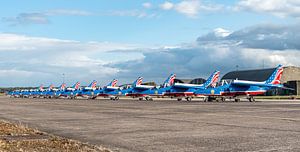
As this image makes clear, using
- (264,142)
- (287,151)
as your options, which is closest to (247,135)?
(264,142)

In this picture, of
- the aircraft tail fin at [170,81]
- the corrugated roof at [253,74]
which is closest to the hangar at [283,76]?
the corrugated roof at [253,74]

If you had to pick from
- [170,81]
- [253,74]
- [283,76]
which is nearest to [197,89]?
[170,81]

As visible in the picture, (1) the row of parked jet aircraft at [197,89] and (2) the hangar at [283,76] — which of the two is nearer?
(1) the row of parked jet aircraft at [197,89]

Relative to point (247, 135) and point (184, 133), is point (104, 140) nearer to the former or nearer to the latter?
point (184, 133)

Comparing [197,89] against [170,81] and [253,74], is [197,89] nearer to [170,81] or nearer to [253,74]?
[170,81]

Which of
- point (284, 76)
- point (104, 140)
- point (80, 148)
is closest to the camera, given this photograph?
point (80, 148)

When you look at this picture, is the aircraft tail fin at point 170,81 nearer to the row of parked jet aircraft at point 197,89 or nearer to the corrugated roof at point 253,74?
the row of parked jet aircraft at point 197,89

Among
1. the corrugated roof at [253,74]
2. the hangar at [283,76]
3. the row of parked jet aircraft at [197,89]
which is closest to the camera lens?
the row of parked jet aircraft at [197,89]

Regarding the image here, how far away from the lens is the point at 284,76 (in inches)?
4840

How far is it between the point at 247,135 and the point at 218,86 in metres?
47.2

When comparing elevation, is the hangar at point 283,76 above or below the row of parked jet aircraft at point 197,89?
above

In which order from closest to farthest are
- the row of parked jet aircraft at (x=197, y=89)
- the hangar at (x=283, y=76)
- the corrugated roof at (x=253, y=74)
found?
the row of parked jet aircraft at (x=197, y=89), the hangar at (x=283, y=76), the corrugated roof at (x=253, y=74)

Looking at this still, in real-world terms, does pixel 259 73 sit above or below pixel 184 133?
above

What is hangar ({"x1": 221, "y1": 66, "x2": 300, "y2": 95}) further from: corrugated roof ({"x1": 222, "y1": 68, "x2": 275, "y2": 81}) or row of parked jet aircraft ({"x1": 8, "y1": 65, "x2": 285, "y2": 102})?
row of parked jet aircraft ({"x1": 8, "y1": 65, "x2": 285, "y2": 102})
